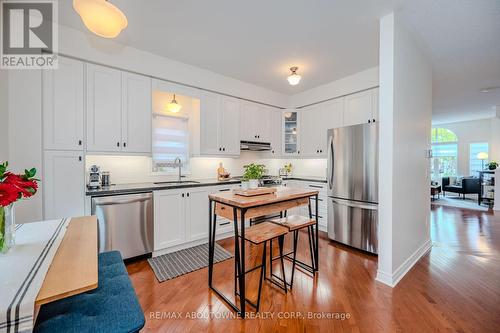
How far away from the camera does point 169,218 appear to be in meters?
2.92

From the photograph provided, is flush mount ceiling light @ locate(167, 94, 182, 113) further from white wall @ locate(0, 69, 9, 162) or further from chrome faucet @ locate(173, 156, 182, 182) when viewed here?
white wall @ locate(0, 69, 9, 162)

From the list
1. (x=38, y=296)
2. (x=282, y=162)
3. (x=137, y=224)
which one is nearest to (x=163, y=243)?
(x=137, y=224)

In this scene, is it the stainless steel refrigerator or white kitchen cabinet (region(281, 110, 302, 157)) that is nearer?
the stainless steel refrigerator

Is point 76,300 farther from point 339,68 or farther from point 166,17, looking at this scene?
point 339,68

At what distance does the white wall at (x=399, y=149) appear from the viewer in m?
2.17

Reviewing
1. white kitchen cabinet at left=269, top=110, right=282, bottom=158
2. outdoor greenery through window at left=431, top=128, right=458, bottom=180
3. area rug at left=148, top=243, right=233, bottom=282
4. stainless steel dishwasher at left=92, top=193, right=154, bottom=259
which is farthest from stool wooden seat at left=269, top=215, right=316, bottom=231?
outdoor greenery through window at left=431, top=128, right=458, bottom=180

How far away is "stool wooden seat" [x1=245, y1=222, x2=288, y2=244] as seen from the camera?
182 cm

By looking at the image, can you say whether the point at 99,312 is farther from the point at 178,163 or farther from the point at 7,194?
the point at 178,163

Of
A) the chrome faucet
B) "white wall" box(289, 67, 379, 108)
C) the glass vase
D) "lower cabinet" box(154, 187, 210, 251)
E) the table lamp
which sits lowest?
"lower cabinet" box(154, 187, 210, 251)

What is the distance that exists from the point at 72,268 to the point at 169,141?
284 centimetres

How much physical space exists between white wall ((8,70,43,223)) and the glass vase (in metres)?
1.51

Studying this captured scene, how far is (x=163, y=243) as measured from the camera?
9.43ft

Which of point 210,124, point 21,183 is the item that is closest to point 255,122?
point 210,124

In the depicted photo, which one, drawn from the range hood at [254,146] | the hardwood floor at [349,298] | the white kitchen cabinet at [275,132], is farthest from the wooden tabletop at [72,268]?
the white kitchen cabinet at [275,132]
